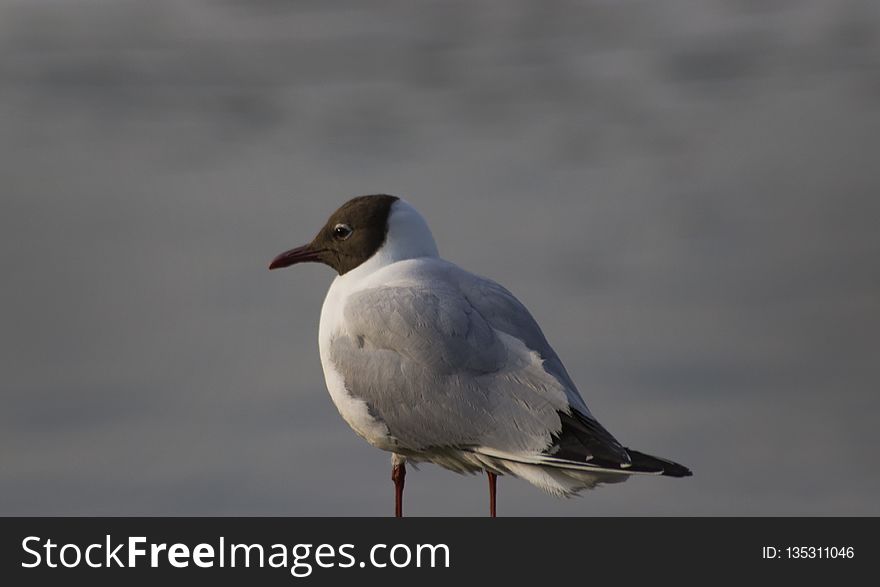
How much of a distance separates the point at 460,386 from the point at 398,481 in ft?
2.93

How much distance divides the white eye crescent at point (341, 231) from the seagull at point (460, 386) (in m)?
0.43

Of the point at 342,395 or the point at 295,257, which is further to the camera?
the point at 295,257

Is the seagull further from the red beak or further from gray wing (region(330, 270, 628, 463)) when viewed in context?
the red beak

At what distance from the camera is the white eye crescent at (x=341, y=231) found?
26.6 feet

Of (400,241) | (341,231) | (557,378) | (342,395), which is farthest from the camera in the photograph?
(341,231)

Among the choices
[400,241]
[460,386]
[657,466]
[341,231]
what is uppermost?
[341,231]

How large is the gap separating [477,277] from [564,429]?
1.21 meters

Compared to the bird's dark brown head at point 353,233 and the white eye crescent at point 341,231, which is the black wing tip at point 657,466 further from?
the white eye crescent at point 341,231

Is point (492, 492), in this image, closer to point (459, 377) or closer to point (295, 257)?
point (459, 377)

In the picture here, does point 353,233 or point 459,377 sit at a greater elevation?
point 353,233

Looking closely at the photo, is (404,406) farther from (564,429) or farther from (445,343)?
(564,429)

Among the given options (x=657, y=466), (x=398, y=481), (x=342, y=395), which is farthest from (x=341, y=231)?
(x=657, y=466)

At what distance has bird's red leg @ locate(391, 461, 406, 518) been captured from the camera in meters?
7.71

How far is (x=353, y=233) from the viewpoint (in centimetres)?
808
